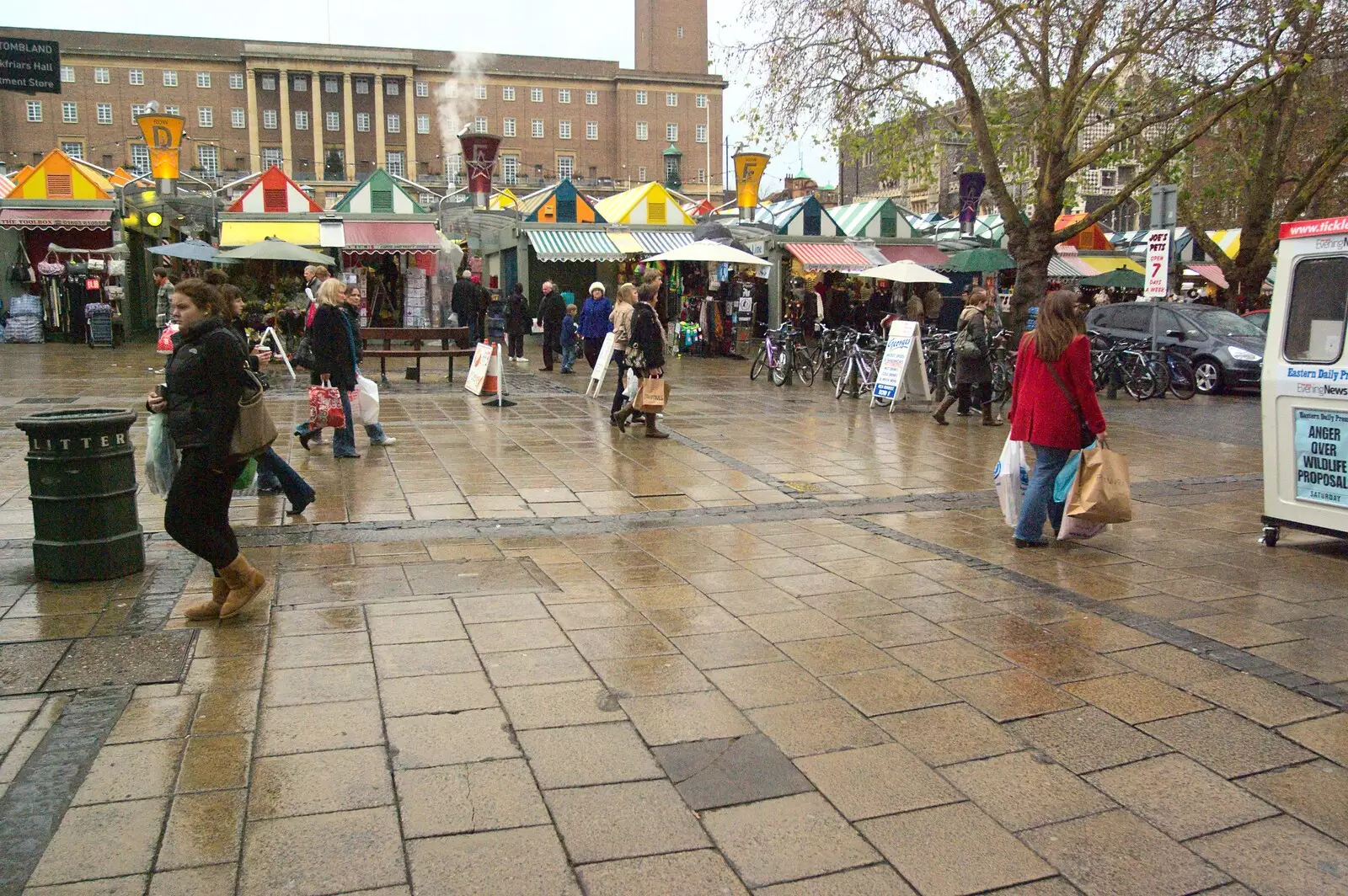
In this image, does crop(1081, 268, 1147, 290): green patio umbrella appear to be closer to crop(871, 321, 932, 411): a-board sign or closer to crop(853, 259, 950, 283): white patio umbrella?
crop(853, 259, 950, 283): white patio umbrella

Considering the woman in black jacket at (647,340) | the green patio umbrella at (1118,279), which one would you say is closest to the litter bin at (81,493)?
the woman in black jacket at (647,340)

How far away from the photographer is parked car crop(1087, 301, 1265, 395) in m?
16.9

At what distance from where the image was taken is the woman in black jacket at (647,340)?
10445mm

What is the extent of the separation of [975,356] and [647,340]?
393cm

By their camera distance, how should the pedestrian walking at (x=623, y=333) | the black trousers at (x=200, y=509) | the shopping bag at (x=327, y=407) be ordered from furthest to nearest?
1. the pedestrian walking at (x=623, y=333)
2. the shopping bag at (x=327, y=407)
3. the black trousers at (x=200, y=509)

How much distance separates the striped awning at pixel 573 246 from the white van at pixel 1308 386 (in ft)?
61.5

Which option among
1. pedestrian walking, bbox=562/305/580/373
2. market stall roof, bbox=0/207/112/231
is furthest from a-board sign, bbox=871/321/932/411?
market stall roof, bbox=0/207/112/231

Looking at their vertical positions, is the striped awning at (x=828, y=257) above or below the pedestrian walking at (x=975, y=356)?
above

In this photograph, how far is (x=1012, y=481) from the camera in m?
6.48

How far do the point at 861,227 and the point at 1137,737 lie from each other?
2364cm

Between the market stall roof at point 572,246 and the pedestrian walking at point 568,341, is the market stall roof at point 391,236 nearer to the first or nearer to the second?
the market stall roof at point 572,246

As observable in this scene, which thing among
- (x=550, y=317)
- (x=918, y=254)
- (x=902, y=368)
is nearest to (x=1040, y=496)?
(x=902, y=368)

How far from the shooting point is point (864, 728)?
3723 millimetres

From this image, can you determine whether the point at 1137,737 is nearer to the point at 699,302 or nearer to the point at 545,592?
the point at 545,592
